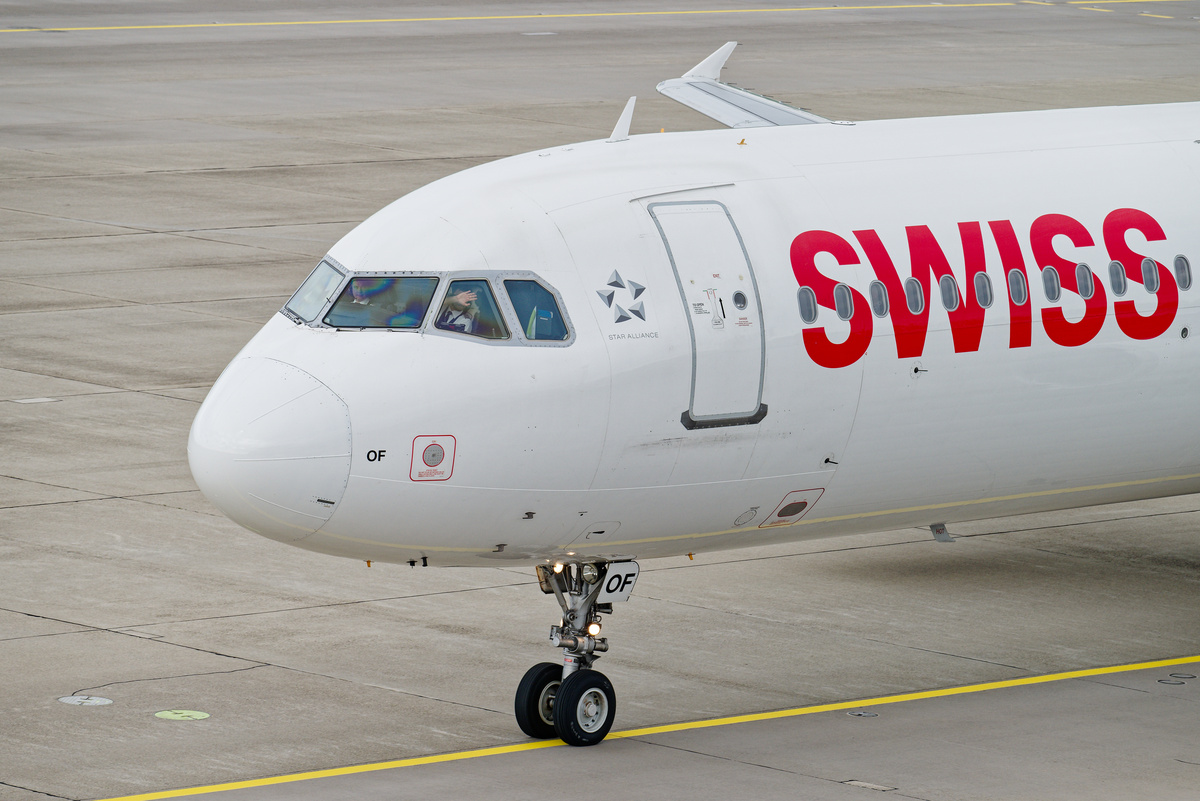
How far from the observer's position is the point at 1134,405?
57.7 feet

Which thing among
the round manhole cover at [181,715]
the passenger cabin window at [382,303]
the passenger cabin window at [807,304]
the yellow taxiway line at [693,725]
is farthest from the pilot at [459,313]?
the round manhole cover at [181,715]

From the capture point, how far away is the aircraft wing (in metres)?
22.2

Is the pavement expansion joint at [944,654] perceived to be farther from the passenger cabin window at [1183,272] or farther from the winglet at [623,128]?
the winglet at [623,128]

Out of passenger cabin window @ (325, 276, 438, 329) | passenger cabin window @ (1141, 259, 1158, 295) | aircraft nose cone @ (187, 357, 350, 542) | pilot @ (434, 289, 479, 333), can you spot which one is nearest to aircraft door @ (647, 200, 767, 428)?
pilot @ (434, 289, 479, 333)

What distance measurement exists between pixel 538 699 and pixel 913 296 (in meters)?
4.56

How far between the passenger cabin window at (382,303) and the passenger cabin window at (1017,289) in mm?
5104

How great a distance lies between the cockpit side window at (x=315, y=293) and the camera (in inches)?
595

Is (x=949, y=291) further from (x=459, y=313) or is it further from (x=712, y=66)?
(x=712, y=66)

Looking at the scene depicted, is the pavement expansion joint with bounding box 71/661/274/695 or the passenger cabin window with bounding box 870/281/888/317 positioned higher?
the passenger cabin window with bounding box 870/281/888/317

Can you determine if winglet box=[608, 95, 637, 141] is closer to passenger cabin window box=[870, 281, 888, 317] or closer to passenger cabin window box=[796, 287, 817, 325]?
passenger cabin window box=[796, 287, 817, 325]

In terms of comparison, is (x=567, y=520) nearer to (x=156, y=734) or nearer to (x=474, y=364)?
(x=474, y=364)

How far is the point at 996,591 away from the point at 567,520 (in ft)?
25.5

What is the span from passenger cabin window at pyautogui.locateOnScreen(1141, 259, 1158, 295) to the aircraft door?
4007 millimetres

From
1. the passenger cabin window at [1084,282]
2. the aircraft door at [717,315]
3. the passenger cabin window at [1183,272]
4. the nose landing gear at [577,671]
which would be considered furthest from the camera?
the passenger cabin window at [1183,272]
